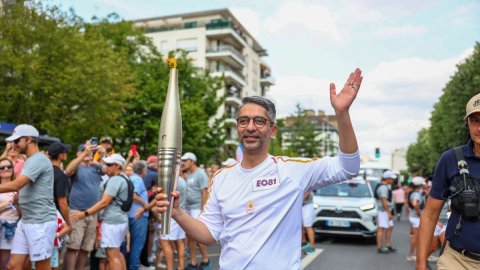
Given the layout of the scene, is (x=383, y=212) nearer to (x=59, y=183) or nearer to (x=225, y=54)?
(x=59, y=183)

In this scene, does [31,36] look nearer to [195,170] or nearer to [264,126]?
[195,170]

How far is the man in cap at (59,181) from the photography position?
22.0 ft

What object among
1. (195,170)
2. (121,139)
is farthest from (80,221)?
(121,139)

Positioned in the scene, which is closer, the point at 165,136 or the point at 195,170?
the point at 165,136

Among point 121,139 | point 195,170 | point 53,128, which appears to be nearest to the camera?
point 195,170

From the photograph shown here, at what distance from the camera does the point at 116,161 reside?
7758 mm

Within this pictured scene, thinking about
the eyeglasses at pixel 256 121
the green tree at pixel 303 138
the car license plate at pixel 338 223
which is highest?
the green tree at pixel 303 138

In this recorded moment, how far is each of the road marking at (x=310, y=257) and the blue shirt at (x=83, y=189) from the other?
4189 millimetres

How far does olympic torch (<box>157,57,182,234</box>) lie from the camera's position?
260 centimetres

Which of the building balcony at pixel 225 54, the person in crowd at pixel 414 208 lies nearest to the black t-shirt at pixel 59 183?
the person in crowd at pixel 414 208

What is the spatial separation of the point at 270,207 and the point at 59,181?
4.50 meters

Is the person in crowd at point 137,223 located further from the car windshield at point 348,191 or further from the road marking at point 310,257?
the car windshield at point 348,191

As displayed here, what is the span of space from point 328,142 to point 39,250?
101 metres

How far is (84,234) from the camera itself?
8047mm
